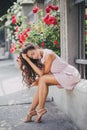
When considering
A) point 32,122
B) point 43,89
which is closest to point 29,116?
point 32,122

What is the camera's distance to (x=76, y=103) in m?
5.43

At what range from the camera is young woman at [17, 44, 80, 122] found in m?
5.68

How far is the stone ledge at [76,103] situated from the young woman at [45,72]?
18 cm

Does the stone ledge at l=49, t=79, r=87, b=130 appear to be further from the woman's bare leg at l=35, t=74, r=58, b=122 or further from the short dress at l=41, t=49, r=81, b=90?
the woman's bare leg at l=35, t=74, r=58, b=122

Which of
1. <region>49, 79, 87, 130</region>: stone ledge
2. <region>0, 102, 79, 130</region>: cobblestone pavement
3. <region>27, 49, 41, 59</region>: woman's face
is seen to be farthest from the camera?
<region>27, 49, 41, 59</region>: woman's face

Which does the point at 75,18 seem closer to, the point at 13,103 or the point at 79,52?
the point at 79,52

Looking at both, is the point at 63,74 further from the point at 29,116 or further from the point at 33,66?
the point at 29,116

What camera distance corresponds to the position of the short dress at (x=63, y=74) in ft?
18.5

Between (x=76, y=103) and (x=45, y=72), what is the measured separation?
2.32 feet

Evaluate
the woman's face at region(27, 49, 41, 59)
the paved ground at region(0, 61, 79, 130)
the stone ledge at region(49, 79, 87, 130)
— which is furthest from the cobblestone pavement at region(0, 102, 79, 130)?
the woman's face at region(27, 49, 41, 59)

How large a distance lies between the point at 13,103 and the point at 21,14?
17.5ft

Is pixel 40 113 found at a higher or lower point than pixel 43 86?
lower

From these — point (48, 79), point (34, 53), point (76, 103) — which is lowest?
point (76, 103)

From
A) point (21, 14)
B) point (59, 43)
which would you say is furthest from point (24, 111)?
point (21, 14)
